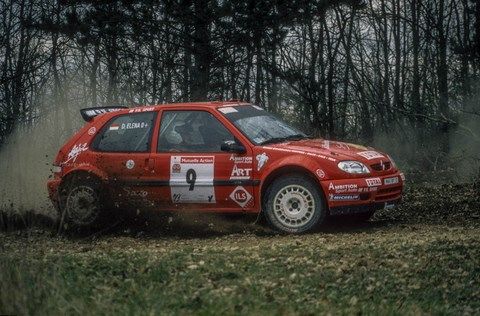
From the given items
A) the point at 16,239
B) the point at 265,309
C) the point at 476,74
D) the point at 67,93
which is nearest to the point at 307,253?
the point at 265,309

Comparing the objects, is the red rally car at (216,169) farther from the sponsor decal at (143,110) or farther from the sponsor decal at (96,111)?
the sponsor decal at (96,111)

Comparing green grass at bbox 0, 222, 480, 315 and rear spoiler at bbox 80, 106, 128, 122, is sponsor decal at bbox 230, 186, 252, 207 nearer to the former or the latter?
green grass at bbox 0, 222, 480, 315

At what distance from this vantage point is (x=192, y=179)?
35.7 ft

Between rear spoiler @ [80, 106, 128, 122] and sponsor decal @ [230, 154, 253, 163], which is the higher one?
rear spoiler @ [80, 106, 128, 122]

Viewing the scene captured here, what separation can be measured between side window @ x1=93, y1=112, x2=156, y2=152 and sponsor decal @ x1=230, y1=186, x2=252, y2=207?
54.8 inches

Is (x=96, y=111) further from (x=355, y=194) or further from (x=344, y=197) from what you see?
(x=355, y=194)

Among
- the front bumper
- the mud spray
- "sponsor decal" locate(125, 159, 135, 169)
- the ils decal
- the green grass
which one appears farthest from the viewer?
the mud spray

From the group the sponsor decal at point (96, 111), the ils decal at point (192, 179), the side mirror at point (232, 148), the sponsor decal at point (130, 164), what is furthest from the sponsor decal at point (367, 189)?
the sponsor decal at point (96, 111)

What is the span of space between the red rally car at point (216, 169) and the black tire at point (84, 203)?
14mm

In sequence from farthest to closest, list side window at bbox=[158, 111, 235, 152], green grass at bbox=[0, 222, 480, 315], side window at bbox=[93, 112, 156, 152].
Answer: side window at bbox=[93, 112, 156, 152], side window at bbox=[158, 111, 235, 152], green grass at bbox=[0, 222, 480, 315]

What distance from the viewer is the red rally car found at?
1038 centimetres

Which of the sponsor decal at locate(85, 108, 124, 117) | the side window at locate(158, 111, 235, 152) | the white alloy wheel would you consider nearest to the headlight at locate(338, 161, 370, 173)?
the white alloy wheel

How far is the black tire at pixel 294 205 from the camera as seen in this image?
10367 millimetres

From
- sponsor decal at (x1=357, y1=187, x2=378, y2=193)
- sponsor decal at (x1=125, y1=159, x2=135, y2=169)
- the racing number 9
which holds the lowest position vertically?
sponsor decal at (x1=357, y1=187, x2=378, y2=193)
